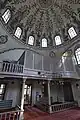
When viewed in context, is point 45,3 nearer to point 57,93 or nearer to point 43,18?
point 43,18

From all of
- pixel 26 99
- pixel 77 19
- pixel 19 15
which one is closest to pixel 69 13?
pixel 77 19

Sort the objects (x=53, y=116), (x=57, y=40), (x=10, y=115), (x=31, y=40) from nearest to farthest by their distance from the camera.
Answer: (x=10, y=115) → (x=53, y=116) → (x=31, y=40) → (x=57, y=40)

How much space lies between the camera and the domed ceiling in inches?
404

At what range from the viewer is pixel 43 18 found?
40.4ft

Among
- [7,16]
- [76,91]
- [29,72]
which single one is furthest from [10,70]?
[76,91]

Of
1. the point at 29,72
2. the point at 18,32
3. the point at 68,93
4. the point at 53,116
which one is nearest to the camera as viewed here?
the point at 53,116

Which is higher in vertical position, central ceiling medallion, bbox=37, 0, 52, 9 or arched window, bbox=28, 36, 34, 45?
central ceiling medallion, bbox=37, 0, 52, 9

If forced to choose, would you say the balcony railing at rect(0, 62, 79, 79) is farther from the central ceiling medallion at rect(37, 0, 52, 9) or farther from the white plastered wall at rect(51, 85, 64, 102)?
the central ceiling medallion at rect(37, 0, 52, 9)

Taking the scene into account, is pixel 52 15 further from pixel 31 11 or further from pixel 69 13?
pixel 31 11

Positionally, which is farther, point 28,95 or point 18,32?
point 18,32

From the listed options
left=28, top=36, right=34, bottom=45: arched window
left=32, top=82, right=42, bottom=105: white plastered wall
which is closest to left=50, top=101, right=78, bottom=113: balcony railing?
left=32, top=82, right=42, bottom=105: white plastered wall

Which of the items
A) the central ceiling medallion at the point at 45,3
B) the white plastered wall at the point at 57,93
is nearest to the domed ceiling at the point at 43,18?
the central ceiling medallion at the point at 45,3

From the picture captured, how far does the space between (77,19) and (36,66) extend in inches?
336

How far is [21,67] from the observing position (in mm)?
7387
